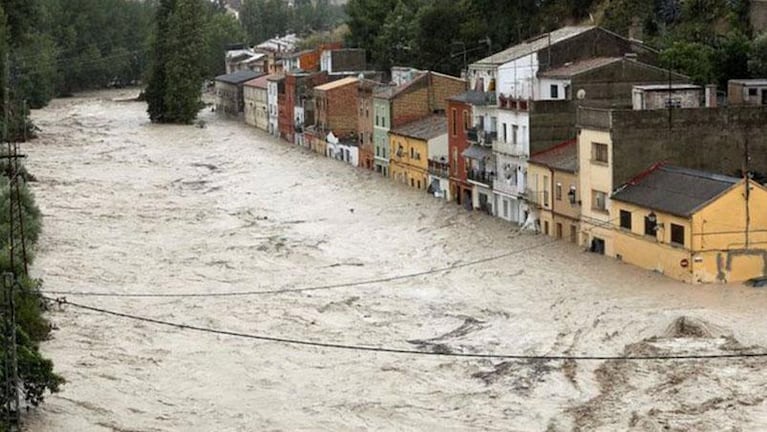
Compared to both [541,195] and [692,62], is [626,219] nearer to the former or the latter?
[541,195]

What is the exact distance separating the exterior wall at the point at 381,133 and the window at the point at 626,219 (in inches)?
1019

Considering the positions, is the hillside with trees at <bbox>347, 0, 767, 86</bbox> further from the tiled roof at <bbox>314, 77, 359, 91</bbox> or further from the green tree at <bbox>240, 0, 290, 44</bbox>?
the green tree at <bbox>240, 0, 290, 44</bbox>

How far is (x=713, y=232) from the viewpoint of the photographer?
3631cm

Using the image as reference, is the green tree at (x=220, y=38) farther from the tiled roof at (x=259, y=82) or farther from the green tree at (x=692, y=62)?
the green tree at (x=692, y=62)

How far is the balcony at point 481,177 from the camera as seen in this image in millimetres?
50688

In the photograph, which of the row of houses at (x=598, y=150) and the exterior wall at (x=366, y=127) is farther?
the exterior wall at (x=366, y=127)

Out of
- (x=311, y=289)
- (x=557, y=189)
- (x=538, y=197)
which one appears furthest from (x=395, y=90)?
(x=311, y=289)

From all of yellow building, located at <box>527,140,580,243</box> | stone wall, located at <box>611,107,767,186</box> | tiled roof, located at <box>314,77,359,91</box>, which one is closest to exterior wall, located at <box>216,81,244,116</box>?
tiled roof, located at <box>314,77,359,91</box>

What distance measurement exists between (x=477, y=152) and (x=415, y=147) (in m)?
8.13

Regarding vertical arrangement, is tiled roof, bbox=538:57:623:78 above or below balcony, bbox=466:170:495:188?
above

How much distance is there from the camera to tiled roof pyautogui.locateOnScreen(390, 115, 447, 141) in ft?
194

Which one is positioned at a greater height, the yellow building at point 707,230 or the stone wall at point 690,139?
the stone wall at point 690,139

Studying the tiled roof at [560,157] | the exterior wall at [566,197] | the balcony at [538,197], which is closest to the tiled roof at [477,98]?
the tiled roof at [560,157]

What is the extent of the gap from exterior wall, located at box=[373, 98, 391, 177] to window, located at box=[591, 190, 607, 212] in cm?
2364
